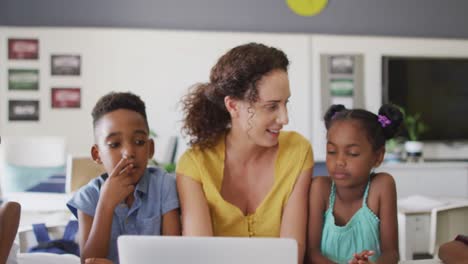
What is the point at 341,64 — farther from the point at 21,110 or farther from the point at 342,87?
the point at 21,110

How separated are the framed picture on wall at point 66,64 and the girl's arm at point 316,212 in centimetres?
368

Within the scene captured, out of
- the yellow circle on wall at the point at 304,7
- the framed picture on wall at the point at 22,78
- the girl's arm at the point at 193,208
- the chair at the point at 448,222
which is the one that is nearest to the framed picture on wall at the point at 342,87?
the yellow circle on wall at the point at 304,7

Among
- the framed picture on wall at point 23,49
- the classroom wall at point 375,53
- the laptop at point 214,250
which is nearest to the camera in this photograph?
the laptop at point 214,250

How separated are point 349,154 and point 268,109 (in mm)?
277

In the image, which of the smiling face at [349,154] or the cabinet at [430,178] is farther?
the cabinet at [430,178]

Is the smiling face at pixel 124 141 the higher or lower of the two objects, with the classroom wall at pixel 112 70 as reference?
lower

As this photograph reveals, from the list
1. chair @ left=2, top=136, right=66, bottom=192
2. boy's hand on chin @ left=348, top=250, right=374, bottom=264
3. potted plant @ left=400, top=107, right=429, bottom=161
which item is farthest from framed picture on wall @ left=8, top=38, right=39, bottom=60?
boy's hand on chin @ left=348, top=250, right=374, bottom=264

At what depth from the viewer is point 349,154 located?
1438mm

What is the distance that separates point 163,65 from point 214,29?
0.63m

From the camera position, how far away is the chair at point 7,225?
92cm

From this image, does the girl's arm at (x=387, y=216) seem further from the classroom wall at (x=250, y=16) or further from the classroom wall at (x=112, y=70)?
the classroom wall at (x=250, y=16)

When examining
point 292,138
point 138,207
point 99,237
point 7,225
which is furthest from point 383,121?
point 7,225

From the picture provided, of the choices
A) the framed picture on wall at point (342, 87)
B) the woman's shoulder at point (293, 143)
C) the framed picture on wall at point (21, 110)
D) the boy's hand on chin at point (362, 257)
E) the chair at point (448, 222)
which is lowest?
the chair at point (448, 222)

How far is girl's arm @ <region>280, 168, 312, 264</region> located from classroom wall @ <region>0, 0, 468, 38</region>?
365 cm
